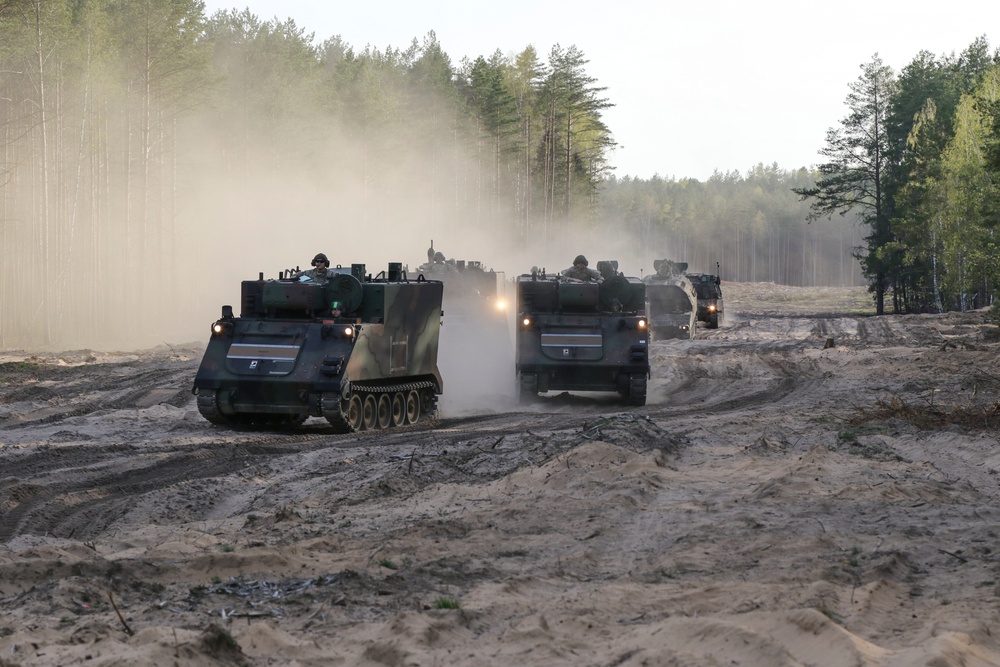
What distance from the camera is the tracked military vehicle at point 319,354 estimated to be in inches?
591

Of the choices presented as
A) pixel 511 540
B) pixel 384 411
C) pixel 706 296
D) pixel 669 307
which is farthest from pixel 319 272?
pixel 706 296

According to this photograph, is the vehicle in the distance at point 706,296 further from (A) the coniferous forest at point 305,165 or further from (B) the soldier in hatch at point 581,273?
(B) the soldier in hatch at point 581,273

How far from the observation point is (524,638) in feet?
18.2

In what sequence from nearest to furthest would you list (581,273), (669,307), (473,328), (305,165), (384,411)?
(384,411) < (581,273) < (473,328) < (669,307) < (305,165)

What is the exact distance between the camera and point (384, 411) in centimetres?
1630

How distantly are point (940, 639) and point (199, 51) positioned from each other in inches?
1766

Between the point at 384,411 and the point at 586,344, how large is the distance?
3.97 meters

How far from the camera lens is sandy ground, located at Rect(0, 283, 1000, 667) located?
5449 millimetres

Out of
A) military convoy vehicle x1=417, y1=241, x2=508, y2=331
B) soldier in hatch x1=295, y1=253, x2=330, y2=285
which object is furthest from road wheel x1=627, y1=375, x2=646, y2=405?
military convoy vehicle x1=417, y1=241, x2=508, y2=331

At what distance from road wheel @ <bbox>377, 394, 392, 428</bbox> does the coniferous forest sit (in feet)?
52.0

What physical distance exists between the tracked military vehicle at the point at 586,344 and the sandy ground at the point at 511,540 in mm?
2266

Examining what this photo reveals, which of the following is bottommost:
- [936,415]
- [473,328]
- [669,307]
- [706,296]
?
[936,415]

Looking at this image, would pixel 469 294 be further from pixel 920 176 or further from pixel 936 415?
pixel 920 176

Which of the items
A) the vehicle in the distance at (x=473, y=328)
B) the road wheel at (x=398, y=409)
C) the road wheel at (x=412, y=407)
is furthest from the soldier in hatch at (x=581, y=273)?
the road wheel at (x=398, y=409)
